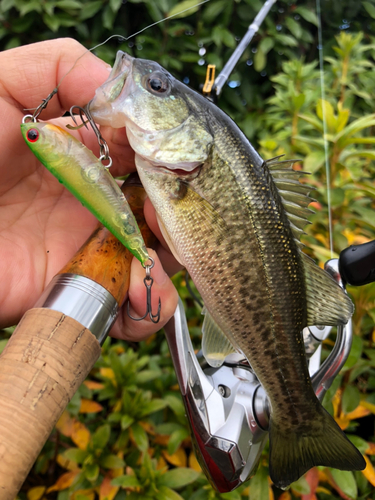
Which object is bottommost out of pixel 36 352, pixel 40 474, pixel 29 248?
pixel 40 474

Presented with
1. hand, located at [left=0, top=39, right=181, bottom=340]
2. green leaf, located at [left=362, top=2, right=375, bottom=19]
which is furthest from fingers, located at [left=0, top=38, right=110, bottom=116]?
green leaf, located at [left=362, top=2, right=375, bottom=19]

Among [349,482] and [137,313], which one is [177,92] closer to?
[137,313]

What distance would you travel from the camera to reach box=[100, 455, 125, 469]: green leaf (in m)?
1.36

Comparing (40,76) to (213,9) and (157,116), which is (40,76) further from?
(213,9)

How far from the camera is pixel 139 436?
1.42 meters

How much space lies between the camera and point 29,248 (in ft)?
3.76

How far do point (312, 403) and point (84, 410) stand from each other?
3.35 feet

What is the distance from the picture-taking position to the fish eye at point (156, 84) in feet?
3.27

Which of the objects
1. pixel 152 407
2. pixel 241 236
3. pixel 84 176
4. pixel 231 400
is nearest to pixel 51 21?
pixel 84 176

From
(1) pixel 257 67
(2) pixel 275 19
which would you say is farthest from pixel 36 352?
(2) pixel 275 19

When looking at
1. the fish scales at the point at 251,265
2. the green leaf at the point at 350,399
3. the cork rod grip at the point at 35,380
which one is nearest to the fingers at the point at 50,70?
the fish scales at the point at 251,265

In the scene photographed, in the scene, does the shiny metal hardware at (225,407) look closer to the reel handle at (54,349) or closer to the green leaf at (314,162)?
the reel handle at (54,349)

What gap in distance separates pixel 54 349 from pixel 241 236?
553 millimetres

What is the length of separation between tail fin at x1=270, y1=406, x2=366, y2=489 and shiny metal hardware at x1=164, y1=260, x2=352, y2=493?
0.17 feet
